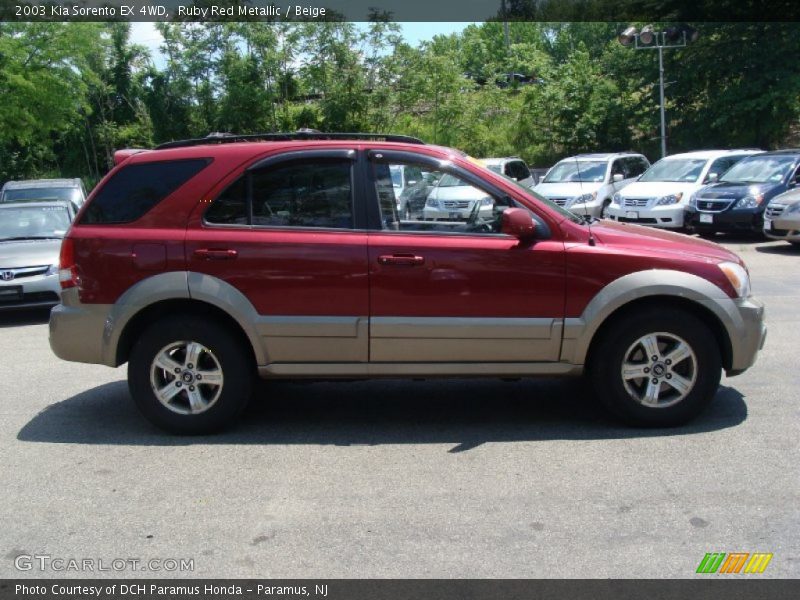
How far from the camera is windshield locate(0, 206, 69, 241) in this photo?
11734 mm

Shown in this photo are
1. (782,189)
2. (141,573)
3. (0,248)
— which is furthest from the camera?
(782,189)

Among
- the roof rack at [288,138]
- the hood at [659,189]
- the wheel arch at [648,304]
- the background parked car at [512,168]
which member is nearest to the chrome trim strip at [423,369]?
the wheel arch at [648,304]

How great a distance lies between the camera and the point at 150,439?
18.6 ft

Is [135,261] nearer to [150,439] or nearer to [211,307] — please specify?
[211,307]

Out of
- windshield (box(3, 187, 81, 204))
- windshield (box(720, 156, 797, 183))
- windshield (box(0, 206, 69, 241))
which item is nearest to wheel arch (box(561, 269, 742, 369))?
windshield (box(0, 206, 69, 241))

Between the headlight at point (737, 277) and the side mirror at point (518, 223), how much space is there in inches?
51.5

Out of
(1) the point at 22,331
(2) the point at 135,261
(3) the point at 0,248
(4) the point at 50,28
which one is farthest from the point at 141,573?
(4) the point at 50,28

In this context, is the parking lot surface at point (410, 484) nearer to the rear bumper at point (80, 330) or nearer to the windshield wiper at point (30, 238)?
the rear bumper at point (80, 330)

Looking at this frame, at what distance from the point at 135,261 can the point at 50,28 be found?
69.6ft

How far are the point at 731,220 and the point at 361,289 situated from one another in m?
12.5

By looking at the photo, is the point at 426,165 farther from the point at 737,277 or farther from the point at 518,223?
the point at 737,277

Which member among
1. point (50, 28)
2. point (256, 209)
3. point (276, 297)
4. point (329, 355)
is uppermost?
point (50, 28)

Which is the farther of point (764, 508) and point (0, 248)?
point (0, 248)

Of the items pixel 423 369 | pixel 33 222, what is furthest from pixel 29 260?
pixel 423 369
